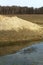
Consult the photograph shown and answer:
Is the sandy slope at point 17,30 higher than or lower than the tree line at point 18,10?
higher

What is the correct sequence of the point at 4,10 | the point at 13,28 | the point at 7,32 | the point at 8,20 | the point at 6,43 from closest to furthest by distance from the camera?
the point at 6,43, the point at 7,32, the point at 13,28, the point at 8,20, the point at 4,10

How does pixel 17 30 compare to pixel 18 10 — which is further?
pixel 18 10

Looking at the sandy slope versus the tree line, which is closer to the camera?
the sandy slope

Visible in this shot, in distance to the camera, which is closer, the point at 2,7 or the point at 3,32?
the point at 3,32

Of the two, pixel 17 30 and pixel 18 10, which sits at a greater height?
pixel 17 30

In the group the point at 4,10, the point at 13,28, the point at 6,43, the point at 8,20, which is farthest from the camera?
the point at 4,10

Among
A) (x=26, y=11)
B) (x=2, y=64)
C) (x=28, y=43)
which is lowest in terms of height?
(x=26, y=11)

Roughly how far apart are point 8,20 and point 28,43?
11988 mm

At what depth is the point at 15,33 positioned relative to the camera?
113ft

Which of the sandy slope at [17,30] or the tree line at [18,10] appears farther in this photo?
the tree line at [18,10]

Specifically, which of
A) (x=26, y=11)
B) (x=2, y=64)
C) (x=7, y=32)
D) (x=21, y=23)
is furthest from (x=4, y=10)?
(x=2, y=64)

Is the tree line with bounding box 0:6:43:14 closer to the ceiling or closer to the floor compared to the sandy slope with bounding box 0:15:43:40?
closer to the floor

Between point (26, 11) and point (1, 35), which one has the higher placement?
point (1, 35)

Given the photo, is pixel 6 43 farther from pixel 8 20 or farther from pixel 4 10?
pixel 4 10
